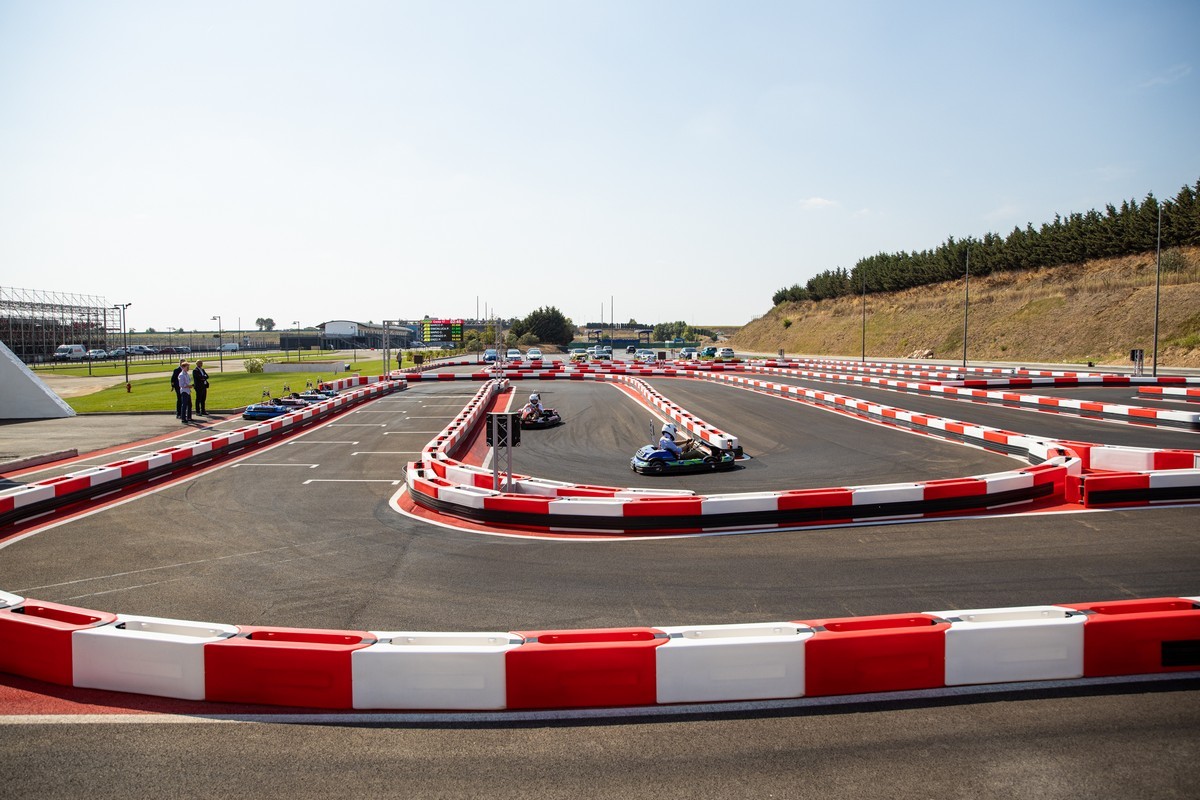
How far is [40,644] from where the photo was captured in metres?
5.74

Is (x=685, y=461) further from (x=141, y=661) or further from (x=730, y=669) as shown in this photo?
(x=141, y=661)

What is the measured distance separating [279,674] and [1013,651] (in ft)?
16.9

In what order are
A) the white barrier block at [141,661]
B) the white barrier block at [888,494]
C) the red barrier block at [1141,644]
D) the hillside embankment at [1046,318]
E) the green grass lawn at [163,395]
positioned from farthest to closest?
1. the hillside embankment at [1046,318]
2. the green grass lawn at [163,395]
3. the white barrier block at [888,494]
4. the red barrier block at [1141,644]
5. the white barrier block at [141,661]

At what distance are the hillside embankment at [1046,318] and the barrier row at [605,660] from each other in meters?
52.1

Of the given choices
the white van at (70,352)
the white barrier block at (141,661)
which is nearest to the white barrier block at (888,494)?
the white barrier block at (141,661)

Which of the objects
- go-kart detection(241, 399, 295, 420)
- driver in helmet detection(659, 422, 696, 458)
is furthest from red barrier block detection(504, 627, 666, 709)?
go-kart detection(241, 399, 295, 420)

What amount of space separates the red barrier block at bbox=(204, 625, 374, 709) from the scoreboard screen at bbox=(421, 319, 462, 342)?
171ft

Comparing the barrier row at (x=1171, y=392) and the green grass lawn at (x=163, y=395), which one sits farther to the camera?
the green grass lawn at (x=163, y=395)

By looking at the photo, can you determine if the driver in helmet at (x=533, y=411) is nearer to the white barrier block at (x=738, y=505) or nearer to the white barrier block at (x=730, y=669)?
the white barrier block at (x=738, y=505)

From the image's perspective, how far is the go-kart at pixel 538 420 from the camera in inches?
941

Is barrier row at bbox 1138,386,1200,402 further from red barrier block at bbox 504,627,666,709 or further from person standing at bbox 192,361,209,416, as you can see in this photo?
person standing at bbox 192,361,209,416

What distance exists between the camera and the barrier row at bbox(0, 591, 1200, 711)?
530cm

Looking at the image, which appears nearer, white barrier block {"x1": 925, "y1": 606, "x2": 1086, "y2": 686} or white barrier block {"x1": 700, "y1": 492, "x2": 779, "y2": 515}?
white barrier block {"x1": 925, "y1": 606, "x2": 1086, "y2": 686}

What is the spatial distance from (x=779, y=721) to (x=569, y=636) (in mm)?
1572
